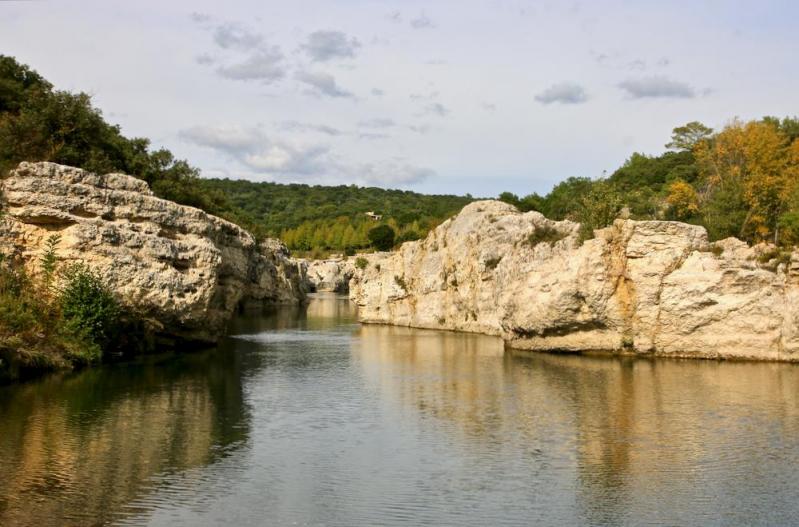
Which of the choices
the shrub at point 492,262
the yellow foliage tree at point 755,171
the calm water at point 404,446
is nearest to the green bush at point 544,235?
the shrub at point 492,262

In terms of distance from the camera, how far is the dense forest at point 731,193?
185 feet

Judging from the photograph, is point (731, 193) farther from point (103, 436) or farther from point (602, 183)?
point (103, 436)

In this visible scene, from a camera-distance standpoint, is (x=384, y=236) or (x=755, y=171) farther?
(x=384, y=236)

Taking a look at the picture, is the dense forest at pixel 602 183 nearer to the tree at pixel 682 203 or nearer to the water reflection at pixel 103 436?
the tree at pixel 682 203

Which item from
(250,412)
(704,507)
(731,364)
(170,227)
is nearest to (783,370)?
(731,364)

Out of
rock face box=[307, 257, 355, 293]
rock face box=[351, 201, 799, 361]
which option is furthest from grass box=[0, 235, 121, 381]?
rock face box=[307, 257, 355, 293]

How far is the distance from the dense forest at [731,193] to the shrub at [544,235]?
1852 millimetres

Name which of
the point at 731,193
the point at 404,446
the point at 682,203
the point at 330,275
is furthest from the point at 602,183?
the point at 330,275

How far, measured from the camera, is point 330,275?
165500 mm

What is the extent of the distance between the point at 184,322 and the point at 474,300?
24340 millimetres

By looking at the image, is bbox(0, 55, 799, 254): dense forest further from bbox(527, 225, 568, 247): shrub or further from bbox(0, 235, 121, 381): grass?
bbox(0, 235, 121, 381): grass

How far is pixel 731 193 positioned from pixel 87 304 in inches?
1749

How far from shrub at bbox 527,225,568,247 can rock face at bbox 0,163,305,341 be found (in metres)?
19.4

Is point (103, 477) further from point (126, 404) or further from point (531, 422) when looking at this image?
point (531, 422)
